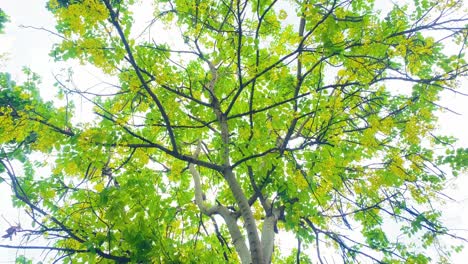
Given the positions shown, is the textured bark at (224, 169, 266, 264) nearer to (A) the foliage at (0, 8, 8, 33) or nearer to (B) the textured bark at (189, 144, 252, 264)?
(B) the textured bark at (189, 144, 252, 264)

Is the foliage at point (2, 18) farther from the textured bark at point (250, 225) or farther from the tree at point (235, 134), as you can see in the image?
the textured bark at point (250, 225)

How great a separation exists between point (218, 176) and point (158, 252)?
10.8 feet

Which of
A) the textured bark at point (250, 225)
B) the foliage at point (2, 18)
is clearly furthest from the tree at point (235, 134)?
the foliage at point (2, 18)

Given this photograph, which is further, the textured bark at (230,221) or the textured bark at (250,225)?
the textured bark at (230,221)

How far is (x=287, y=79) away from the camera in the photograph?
524 cm

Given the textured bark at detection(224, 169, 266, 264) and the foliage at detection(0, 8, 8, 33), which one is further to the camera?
the foliage at detection(0, 8, 8, 33)

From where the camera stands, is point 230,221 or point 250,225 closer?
point 250,225

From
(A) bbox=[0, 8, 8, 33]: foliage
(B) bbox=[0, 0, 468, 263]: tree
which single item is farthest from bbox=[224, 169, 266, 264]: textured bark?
(A) bbox=[0, 8, 8, 33]: foliage

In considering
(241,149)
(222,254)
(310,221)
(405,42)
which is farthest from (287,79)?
(222,254)

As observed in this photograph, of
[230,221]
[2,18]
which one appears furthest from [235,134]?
[2,18]

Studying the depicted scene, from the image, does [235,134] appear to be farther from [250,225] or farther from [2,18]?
[2,18]

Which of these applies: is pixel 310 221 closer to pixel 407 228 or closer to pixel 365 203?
pixel 365 203

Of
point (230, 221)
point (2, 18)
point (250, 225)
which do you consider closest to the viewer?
point (250, 225)

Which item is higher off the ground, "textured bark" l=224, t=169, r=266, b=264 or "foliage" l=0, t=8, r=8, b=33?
"foliage" l=0, t=8, r=8, b=33
